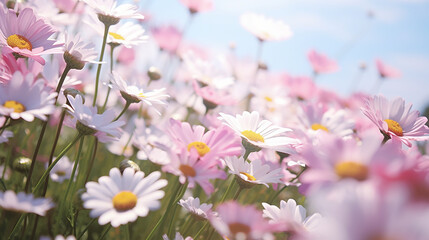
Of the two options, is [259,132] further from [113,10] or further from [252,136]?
[113,10]

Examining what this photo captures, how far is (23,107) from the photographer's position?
21.9 inches

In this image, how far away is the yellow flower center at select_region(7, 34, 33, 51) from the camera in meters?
0.67

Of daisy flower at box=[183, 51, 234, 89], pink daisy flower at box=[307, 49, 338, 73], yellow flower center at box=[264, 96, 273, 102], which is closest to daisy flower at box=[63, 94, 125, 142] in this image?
daisy flower at box=[183, 51, 234, 89]

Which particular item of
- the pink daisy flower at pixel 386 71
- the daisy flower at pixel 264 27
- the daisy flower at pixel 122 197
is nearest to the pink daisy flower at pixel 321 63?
the pink daisy flower at pixel 386 71

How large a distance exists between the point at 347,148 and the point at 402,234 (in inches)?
5.5

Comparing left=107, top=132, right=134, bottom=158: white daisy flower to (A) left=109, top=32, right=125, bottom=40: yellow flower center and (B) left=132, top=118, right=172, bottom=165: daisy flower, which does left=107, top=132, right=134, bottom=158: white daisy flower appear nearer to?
(B) left=132, top=118, right=172, bottom=165: daisy flower

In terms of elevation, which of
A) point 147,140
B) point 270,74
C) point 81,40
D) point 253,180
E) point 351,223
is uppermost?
point 351,223

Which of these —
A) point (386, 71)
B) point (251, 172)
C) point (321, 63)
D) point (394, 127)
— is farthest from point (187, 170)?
point (386, 71)

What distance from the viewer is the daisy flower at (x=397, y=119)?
28.1 inches

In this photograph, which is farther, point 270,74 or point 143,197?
point 270,74

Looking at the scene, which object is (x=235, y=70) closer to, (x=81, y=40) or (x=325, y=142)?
(x=81, y=40)

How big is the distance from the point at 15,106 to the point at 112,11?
300 mm

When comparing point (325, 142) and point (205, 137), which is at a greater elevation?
point (325, 142)

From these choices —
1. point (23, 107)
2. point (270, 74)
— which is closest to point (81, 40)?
point (23, 107)
